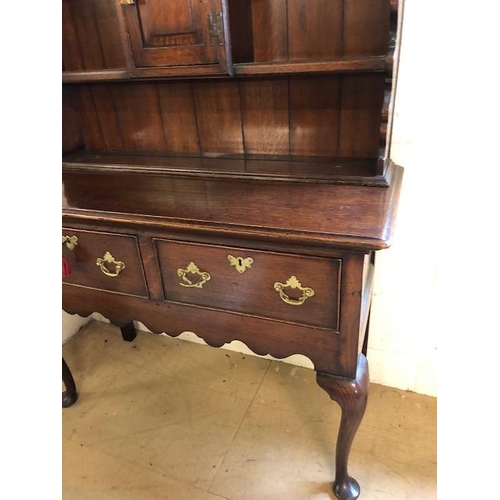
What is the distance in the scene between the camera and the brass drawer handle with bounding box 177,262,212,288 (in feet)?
2.94

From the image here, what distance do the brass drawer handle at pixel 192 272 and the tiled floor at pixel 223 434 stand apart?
0.67 meters

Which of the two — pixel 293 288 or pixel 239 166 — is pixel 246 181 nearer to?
pixel 239 166

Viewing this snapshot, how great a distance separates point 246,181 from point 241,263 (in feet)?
0.93

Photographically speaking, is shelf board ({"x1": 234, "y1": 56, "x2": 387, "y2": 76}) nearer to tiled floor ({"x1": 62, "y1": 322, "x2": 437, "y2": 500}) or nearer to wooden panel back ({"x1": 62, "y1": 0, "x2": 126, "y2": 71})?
wooden panel back ({"x1": 62, "y1": 0, "x2": 126, "y2": 71})

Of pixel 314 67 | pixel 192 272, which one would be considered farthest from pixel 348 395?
pixel 314 67

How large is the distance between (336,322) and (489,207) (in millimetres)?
426

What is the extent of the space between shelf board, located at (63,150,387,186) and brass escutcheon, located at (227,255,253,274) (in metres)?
0.28

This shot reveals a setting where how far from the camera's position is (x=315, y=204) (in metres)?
0.87

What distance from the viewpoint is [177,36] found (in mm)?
989

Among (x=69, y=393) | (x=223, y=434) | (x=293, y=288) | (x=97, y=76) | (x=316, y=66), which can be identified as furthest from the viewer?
(x=69, y=393)

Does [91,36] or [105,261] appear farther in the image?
[91,36]
